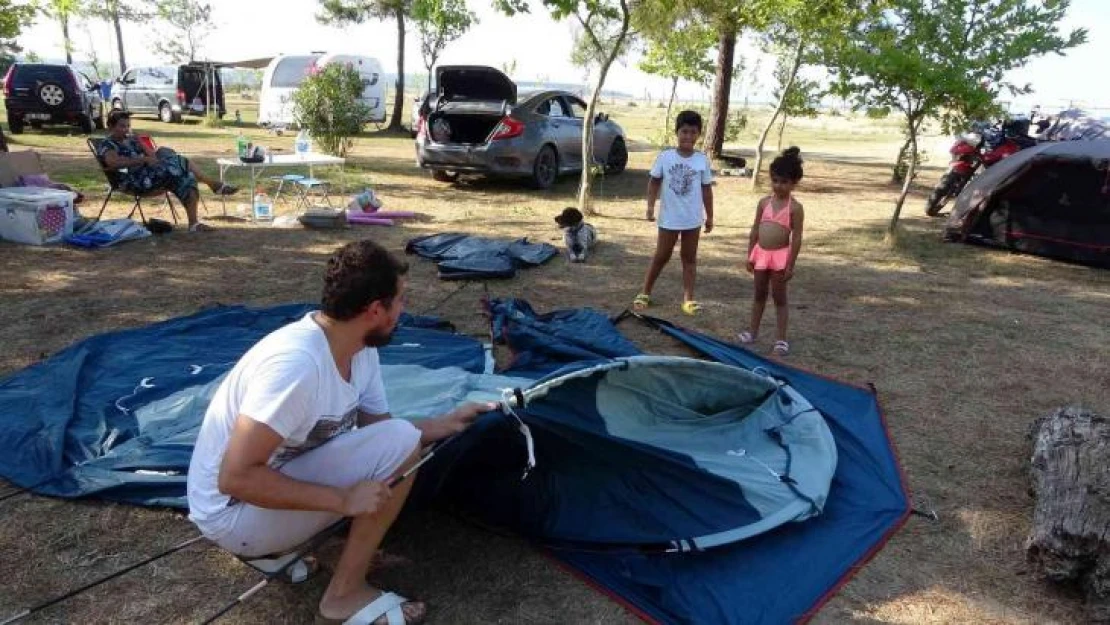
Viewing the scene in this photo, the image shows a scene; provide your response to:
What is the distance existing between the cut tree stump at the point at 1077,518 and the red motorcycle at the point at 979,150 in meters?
Answer: 7.56

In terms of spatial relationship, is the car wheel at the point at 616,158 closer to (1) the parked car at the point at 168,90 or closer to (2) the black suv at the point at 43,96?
(2) the black suv at the point at 43,96

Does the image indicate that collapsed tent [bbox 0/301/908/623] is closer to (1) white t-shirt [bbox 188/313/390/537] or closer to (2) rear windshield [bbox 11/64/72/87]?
(1) white t-shirt [bbox 188/313/390/537]

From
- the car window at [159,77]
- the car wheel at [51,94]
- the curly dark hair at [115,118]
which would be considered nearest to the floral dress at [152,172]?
the curly dark hair at [115,118]

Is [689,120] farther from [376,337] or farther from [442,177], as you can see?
[442,177]

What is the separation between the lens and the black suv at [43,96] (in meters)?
14.6

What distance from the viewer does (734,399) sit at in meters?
3.38

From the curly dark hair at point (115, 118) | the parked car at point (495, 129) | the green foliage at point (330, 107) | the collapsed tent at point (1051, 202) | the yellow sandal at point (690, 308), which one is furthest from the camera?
the green foliage at point (330, 107)

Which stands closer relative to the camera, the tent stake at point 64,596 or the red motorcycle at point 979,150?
the tent stake at point 64,596

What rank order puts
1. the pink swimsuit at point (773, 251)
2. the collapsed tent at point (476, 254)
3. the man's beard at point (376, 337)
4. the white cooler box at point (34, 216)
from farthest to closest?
the white cooler box at point (34, 216) < the collapsed tent at point (476, 254) < the pink swimsuit at point (773, 251) < the man's beard at point (376, 337)

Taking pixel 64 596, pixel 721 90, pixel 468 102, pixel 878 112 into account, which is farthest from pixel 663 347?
pixel 721 90

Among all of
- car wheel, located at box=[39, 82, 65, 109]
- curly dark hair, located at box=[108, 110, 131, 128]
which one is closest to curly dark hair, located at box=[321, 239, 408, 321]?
curly dark hair, located at box=[108, 110, 131, 128]

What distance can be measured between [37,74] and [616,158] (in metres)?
12.1

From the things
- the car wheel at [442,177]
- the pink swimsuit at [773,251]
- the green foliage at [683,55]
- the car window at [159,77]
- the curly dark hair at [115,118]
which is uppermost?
the green foliage at [683,55]

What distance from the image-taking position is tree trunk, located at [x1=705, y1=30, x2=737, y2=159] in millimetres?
12906
